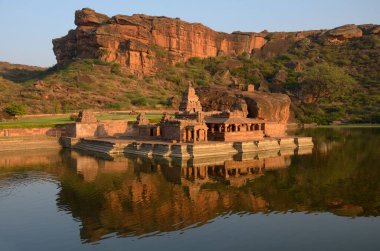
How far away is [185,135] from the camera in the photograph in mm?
36031

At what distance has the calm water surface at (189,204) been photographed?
14.8 m

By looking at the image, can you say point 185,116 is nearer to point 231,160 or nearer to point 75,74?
point 231,160

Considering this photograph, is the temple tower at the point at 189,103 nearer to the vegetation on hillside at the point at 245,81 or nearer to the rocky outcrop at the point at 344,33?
the vegetation on hillside at the point at 245,81

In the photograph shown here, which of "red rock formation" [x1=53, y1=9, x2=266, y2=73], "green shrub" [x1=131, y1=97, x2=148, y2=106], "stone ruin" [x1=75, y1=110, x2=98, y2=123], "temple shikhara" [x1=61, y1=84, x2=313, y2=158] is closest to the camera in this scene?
"temple shikhara" [x1=61, y1=84, x2=313, y2=158]

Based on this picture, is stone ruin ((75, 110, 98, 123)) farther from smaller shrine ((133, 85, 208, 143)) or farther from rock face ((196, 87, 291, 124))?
rock face ((196, 87, 291, 124))

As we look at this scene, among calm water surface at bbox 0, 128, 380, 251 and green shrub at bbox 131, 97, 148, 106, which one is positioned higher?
green shrub at bbox 131, 97, 148, 106

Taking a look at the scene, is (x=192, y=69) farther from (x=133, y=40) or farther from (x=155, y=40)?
(x=133, y=40)

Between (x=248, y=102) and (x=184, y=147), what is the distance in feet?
82.2

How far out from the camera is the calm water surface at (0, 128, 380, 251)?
48.5 feet

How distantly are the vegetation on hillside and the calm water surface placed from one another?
30051 mm

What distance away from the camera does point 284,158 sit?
3397 centimetres

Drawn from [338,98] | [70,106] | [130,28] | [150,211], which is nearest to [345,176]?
[150,211]

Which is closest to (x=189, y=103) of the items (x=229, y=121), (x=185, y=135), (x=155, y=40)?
(x=229, y=121)

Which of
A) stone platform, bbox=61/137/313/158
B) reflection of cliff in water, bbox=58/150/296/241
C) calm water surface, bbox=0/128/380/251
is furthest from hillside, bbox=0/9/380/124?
calm water surface, bbox=0/128/380/251
